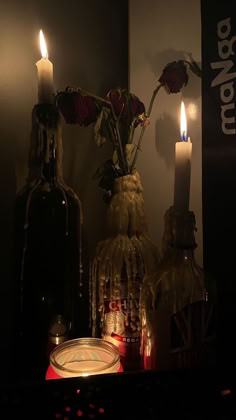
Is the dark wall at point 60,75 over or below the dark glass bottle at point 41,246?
over

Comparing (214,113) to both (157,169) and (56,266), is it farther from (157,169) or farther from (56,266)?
(56,266)

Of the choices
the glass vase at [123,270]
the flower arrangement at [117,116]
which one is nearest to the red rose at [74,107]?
the flower arrangement at [117,116]

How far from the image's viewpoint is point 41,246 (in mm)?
642

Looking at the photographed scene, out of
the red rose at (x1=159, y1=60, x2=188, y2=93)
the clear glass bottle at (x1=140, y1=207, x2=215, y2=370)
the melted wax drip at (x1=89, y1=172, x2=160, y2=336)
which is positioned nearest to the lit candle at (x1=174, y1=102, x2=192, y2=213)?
the clear glass bottle at (x1=140, y1=207, x2=215, y2=370)

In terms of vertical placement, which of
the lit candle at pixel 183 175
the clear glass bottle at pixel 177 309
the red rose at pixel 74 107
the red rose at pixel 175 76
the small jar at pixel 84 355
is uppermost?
the red rose at pixel 175 76

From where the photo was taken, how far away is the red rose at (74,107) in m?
0.65

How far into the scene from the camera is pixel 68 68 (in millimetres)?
783

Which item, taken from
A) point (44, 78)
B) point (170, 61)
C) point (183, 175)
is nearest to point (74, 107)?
point (44, 78)

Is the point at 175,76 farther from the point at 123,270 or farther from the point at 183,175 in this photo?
the point at 123,270

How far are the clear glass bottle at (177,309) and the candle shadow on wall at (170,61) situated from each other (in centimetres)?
38

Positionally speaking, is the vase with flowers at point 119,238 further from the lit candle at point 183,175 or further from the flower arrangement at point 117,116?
the lit candle at point 183,175

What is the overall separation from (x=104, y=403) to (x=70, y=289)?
0.96 ft

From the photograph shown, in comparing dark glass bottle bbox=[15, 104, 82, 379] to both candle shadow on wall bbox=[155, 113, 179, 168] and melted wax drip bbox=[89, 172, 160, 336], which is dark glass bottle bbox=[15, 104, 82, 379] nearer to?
melted wax drip bbox=[89, 172, 160, 336]

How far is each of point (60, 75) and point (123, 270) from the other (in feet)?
1.49
